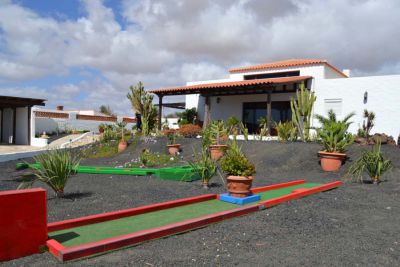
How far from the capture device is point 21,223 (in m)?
3.52

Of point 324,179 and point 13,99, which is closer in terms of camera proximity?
point 324,179

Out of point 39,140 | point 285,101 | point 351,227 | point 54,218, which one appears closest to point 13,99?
point 39,140

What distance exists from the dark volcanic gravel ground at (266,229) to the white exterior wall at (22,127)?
14.7 metres

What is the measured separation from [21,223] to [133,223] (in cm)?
158

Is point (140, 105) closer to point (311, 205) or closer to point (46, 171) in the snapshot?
point (46, 171)

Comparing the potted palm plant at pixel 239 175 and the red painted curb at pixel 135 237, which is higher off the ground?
the potted palm plant at pixel 239 175

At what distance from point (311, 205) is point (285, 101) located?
15.0 m

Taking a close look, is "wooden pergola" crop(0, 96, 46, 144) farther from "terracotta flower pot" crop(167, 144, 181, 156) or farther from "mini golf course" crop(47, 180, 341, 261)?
"mini golf course" crop(47, 180, 341, 261)

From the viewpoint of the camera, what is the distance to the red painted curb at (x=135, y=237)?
344 centimetres

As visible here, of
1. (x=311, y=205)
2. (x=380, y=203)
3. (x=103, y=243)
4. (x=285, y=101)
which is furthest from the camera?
(x=285, y=101)

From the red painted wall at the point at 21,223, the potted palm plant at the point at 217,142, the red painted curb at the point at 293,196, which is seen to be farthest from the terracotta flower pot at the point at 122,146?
the red painted wall at the point at 21,223

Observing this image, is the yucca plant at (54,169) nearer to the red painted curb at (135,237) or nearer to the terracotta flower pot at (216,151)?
the red painted curb at (135,237)

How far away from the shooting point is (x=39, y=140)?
2130 centimetres

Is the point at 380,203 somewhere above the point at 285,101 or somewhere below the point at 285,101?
below
